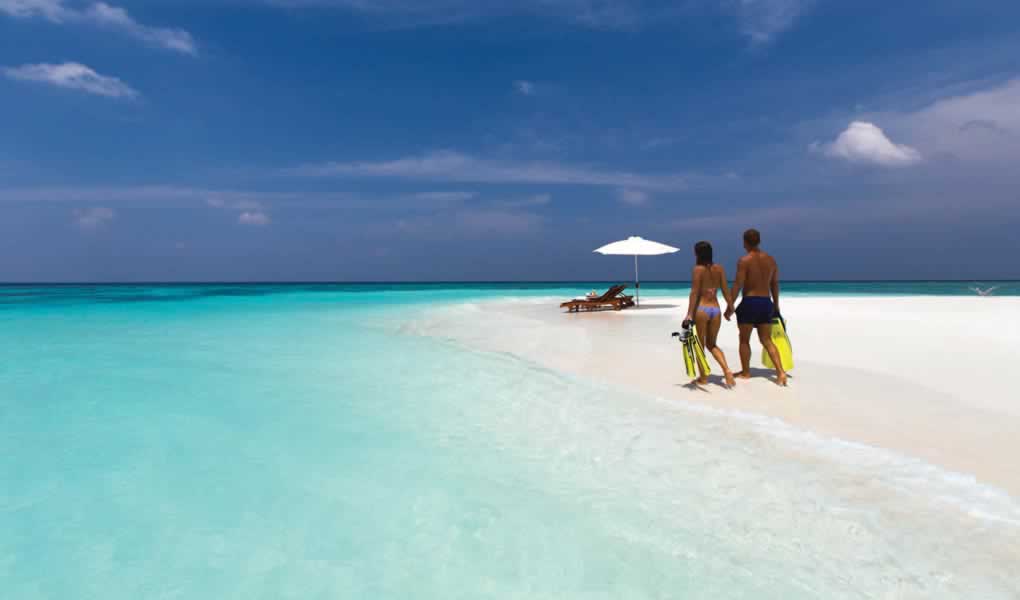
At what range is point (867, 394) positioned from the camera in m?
5.31

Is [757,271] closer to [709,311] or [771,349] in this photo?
[709,311]

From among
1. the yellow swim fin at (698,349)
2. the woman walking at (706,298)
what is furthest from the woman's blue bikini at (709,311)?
the yellow swim fin at (698,349)

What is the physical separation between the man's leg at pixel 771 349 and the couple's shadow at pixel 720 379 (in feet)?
0.83

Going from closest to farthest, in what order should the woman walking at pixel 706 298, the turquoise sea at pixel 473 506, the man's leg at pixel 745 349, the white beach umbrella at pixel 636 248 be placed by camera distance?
1. the turquoise sea at pixel 473 506
2. the woman walking at pixel 706 298
3. the man's leg at pixel 745 349
4. the white beach umbrella at pixel 636 248

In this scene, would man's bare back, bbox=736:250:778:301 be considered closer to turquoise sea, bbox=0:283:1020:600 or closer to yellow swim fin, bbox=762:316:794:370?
yellow swim fin, bbox=762:316:794:370

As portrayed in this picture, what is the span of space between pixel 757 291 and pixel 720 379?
1134 mm

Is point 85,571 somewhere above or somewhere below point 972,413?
below

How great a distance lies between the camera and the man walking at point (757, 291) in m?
5.75

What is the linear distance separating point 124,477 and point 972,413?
676cm

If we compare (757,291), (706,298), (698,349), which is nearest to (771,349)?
(757,291)

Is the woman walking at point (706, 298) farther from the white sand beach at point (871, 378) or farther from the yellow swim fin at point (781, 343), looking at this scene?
the yellow swim fin at point (781, 343)

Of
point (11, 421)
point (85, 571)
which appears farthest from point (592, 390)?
point (11, 421)

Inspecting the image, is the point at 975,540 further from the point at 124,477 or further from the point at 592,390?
the point at 124,477

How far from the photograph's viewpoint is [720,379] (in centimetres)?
626
